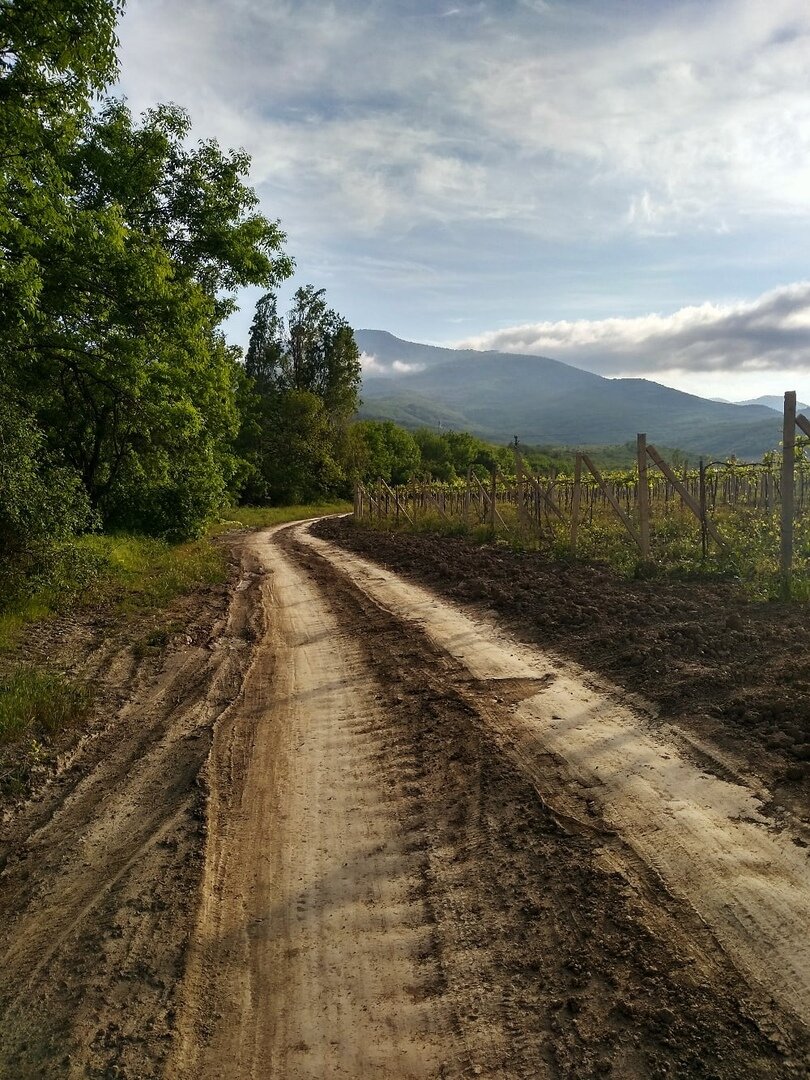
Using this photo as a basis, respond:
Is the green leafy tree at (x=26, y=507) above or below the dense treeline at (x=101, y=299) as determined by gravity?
below

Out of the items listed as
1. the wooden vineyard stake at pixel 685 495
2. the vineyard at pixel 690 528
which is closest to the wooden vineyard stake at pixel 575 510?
the vineyard at pixel 690 528

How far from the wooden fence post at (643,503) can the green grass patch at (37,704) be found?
8.93 m

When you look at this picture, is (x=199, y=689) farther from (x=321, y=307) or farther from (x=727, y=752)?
(x=321, y=307)

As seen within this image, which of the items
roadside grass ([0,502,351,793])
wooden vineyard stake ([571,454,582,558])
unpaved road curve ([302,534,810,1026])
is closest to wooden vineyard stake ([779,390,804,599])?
unpaved road curve ([302,534,810,1026])

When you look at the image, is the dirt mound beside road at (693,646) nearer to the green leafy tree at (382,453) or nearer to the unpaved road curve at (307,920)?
the unpaved road curve at (307,920)

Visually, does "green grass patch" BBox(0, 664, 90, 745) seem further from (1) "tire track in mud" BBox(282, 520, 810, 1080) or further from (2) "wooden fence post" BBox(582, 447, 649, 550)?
(2) "wooden fence post" BBox(582, 447, 649, 550)

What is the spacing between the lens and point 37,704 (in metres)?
5.86

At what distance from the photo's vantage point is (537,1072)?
2299mm

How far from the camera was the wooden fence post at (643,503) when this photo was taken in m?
11.6

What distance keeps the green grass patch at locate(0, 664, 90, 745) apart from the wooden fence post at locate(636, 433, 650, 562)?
8927 millimetres

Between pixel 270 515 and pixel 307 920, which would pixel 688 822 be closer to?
pixel 307 920

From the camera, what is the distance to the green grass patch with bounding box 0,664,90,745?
18.0ft

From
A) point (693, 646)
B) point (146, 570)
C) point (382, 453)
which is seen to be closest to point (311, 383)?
point (382, 453)

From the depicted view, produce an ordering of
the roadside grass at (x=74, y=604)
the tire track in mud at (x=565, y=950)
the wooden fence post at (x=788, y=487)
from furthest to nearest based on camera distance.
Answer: the wooden fence post at (x=788, y=487)
the roadside grass at (x=74, y=604)
the tire track in mud at (x=565, y=950)
